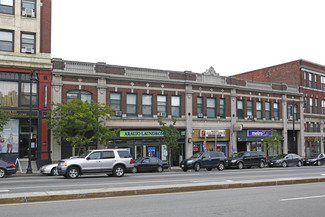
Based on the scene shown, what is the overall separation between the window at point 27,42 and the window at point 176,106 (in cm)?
→ 1370

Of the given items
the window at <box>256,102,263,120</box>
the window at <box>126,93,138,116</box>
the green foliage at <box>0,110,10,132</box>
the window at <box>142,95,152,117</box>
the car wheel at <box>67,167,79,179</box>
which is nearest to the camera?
the car wheel at <box>67,167,79,179</box>

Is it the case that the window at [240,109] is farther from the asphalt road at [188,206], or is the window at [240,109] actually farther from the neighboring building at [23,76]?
the asphalt road at [188,206]

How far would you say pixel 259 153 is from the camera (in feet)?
106

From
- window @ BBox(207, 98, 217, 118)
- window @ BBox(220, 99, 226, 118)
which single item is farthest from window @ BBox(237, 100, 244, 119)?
window @ BBox(207, 98, 217, 118)

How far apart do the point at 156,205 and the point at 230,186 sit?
4.92m

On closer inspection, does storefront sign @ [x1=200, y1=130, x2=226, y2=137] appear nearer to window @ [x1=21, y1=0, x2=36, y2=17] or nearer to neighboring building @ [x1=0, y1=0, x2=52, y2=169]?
neighboring building @ [x1=0, y1=0, x2=52, y2=169]

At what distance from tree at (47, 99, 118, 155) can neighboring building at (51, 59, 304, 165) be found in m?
1.93

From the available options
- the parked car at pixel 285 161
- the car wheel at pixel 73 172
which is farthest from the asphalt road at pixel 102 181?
the parked car at pixel 285 161

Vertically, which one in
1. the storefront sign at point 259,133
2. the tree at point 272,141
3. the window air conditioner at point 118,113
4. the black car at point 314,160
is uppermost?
the window air conditioner at point 118,113

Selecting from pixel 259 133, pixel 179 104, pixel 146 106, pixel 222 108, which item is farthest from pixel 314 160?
pixel 146 106

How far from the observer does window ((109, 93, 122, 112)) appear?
31.2 metres

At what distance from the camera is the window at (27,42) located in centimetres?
2806

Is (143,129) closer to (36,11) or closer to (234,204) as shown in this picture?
(36,11)

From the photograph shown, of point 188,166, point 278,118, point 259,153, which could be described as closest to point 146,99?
point 188,166
